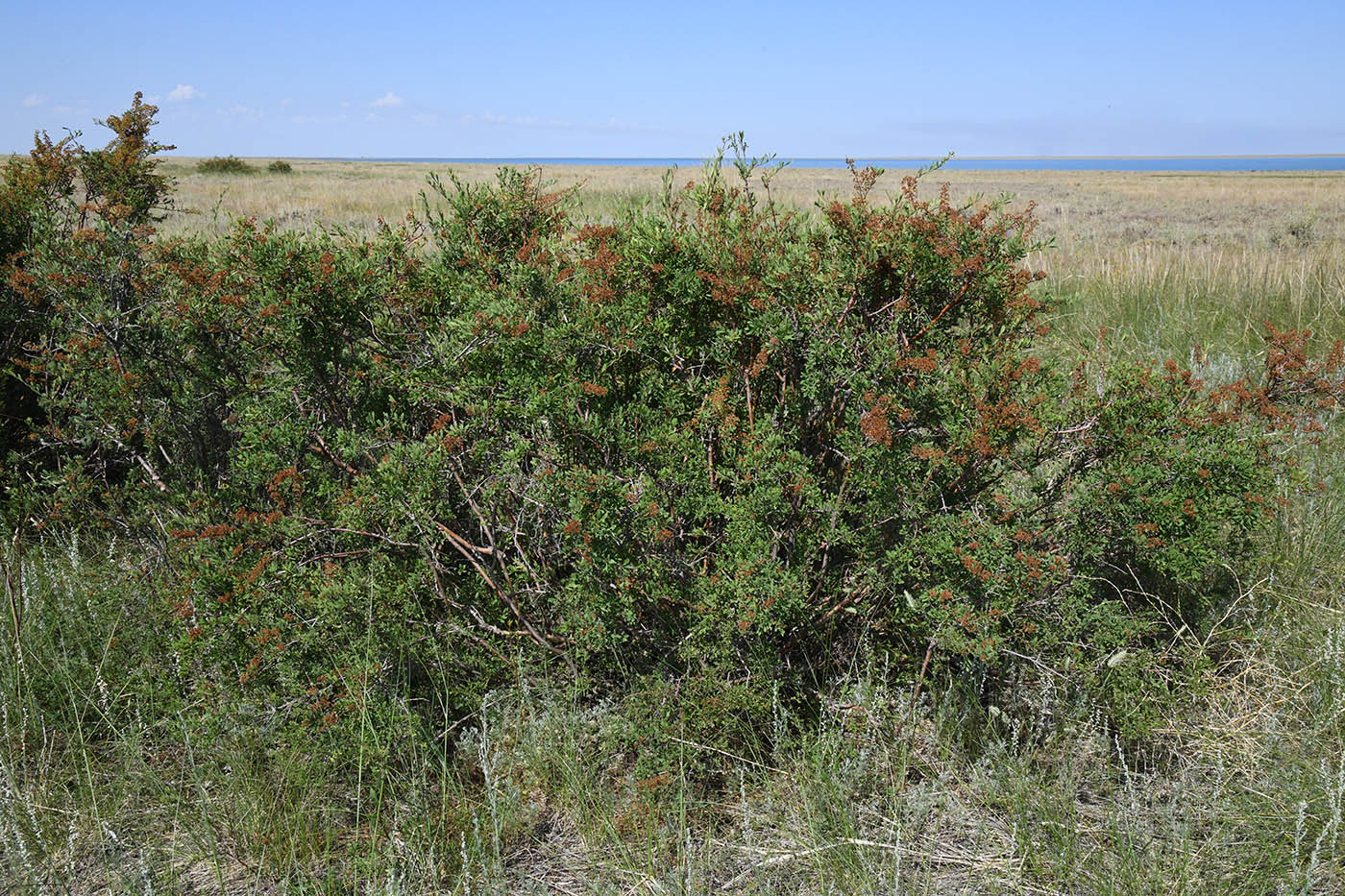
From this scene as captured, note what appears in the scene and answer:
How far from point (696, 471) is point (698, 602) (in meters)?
0.35

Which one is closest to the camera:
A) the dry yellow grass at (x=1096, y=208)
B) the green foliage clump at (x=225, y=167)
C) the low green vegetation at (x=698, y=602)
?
the low green vegetation at (x=698, y=602)

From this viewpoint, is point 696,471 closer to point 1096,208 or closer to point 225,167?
point 1096,208

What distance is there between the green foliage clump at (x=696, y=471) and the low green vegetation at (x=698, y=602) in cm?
2

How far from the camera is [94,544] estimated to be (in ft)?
11.7

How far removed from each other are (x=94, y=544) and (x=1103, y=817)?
155 inches

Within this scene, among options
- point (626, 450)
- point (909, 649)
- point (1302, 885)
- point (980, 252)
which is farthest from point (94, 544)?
point (1302, 885)

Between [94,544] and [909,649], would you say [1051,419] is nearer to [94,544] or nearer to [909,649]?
[909,649]

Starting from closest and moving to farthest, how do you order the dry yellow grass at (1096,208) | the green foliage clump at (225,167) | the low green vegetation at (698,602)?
the low green vegetation at (698,602) → the dry yellow grass at (1096,208) → the green foliage clump at (225,167)

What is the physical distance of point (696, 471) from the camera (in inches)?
87.4

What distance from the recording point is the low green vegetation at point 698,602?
6.86 ft

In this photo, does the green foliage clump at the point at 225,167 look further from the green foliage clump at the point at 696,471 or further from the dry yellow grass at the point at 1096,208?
the green foliage clump at the point at 696,471

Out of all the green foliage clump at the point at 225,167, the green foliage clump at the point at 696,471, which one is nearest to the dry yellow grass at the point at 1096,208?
the green foliage clump at the point at 696,471

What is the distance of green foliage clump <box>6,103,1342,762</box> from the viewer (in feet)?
7.00

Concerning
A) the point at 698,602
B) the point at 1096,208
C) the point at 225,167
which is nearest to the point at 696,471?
the point at 698,602
